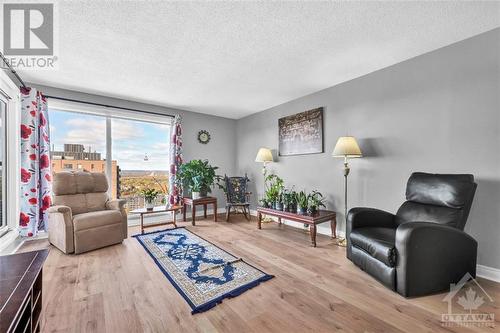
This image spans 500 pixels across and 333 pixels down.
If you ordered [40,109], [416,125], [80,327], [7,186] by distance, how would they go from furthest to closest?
1. [40,109]
2. [7,186]
3. [416,125]
4. [80,327]

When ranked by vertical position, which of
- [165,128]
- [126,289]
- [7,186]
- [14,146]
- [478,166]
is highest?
[165,128]

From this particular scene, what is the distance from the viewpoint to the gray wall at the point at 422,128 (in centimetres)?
214

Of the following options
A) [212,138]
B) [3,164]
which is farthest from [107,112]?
[212,138]

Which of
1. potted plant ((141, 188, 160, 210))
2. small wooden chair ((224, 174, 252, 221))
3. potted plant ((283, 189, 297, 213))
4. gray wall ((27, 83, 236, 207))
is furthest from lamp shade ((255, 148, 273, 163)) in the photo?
potted plant ((141, 188, 160, 210))

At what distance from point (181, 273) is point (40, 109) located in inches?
131

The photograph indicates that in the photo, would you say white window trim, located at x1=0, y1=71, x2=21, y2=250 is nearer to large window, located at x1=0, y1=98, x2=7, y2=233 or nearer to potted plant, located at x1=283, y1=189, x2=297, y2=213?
large window, located at x1=0, y1=98, x2=7, y2=233

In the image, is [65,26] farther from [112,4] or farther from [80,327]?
[80,327]

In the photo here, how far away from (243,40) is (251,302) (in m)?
2.47

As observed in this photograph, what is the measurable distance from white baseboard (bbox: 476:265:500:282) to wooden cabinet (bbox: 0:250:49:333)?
3.47m

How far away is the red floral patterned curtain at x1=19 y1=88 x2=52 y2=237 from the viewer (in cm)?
312

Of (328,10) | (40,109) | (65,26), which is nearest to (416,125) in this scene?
(328,10)

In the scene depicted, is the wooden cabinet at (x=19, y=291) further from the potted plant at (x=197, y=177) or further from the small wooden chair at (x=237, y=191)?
the small wooden chair at (x=237, y=191)

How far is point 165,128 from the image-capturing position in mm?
4840

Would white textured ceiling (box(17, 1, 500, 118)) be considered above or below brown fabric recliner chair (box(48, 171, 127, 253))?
above
